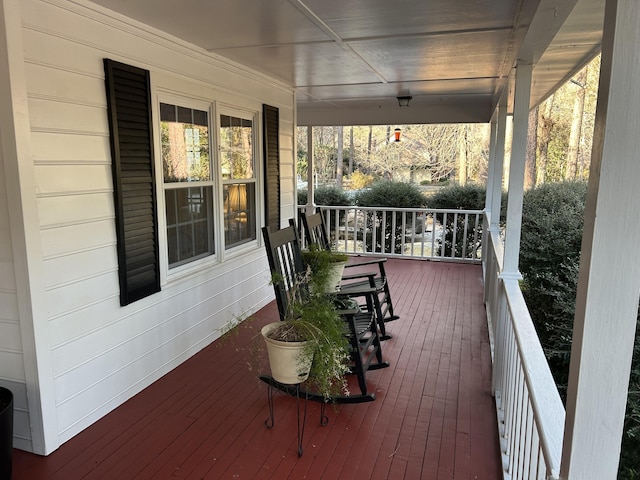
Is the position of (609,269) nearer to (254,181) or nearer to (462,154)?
(254,181)

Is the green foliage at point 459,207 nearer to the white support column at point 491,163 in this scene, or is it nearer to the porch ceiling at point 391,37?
the white support column at point 491,163

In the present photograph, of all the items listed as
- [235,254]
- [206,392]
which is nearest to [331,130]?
[235,254]

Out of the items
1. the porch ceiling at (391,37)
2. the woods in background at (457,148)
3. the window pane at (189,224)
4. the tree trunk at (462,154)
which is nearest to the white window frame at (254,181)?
the window pane at (189,224)

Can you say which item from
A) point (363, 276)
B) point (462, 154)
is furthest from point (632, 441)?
point (462, 154)

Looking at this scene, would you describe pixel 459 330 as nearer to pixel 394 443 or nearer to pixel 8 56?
pixel 394 443

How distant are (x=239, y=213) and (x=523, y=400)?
3123 millimetres

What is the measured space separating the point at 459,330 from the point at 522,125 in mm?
2128

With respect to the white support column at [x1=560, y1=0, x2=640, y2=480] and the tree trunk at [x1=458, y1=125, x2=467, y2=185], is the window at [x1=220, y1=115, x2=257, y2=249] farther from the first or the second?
the tree trunk at [x1=458, y1=125, x2=467, y2=185]

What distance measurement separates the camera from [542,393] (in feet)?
5.38

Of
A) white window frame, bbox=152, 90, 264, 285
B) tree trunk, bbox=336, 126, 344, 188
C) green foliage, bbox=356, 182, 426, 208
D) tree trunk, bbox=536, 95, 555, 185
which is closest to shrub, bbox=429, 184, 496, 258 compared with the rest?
green foliage, bbox=356, 182, 426, 208

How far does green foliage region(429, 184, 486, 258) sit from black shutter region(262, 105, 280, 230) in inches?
143

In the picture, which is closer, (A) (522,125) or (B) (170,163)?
(A) (522,125)

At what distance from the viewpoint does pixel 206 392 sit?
10.3ft

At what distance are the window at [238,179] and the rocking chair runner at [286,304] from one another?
965 millimetres
